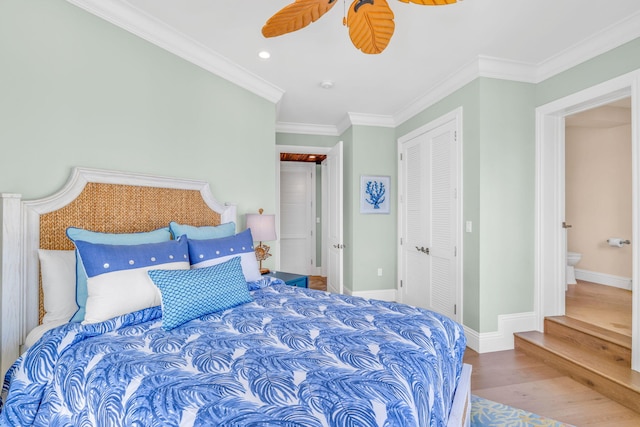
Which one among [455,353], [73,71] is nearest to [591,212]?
[455,353]

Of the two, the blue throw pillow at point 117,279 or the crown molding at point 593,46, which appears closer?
the blue throw pillow at point 117,279

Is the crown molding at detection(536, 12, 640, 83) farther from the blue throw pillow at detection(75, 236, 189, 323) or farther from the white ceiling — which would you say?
the blue throw pillow at detection(75, 236, 189, 323)

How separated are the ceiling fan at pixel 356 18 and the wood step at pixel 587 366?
2.59m

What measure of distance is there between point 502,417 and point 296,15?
2527 mm

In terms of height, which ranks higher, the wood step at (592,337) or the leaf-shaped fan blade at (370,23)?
the leaf-shaped fan blade at (370,23)

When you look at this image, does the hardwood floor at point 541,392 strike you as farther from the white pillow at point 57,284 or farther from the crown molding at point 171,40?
the crown molding at point 171,40

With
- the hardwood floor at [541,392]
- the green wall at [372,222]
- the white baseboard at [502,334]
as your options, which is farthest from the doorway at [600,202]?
the green wall at [372,222]

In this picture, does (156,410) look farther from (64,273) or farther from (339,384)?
(64,273)

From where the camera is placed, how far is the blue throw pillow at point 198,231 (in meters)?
2.20

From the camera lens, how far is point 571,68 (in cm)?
266

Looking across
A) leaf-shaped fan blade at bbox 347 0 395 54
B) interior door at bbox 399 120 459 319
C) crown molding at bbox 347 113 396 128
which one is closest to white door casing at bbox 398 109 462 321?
interior door at bbox 399 120 459 319

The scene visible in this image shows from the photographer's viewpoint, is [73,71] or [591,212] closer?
[73,71]

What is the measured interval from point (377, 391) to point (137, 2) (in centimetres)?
256

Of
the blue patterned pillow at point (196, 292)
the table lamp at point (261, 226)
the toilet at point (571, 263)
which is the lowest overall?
the toilet at point (571, 263)
